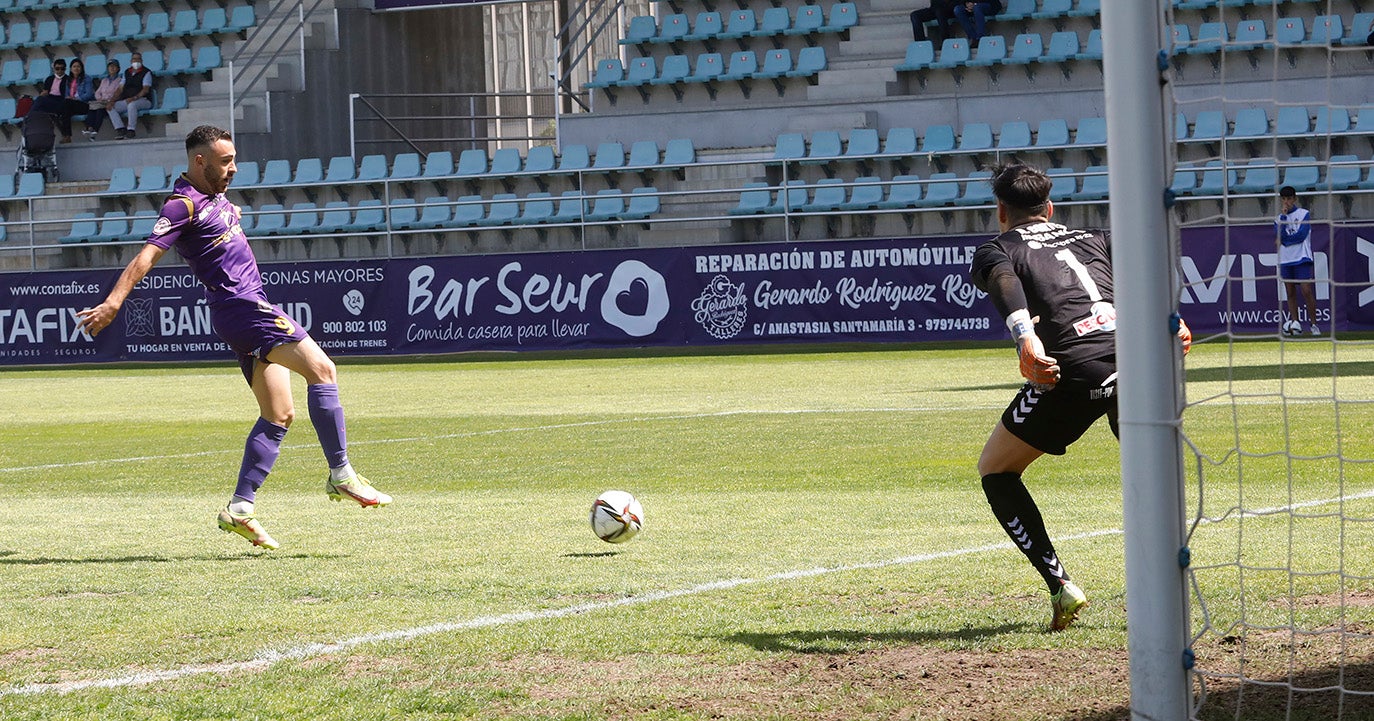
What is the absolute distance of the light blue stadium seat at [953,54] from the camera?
27.7 meters

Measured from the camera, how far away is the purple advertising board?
23.1 m

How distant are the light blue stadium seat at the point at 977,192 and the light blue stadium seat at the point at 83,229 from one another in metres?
16.1

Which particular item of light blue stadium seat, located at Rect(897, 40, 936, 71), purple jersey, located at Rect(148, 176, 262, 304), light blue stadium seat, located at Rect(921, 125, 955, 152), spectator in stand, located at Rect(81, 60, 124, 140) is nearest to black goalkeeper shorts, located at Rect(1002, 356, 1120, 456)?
purple jersey, located at Rect(148, 176, 262, 304)

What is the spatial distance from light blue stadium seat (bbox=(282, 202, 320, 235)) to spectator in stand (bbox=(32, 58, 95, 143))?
551cm

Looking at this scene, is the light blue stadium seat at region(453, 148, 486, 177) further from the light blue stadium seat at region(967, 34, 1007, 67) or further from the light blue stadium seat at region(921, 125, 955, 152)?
the light blue stadium seat at region(967, 34, 1007, 67)

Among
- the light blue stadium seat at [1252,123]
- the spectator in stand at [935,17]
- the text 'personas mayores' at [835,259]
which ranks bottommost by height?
the text 'personas mayores' at [835,259]

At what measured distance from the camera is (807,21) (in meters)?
29.9

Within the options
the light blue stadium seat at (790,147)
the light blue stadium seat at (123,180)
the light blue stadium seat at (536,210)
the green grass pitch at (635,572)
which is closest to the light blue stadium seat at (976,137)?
the light blue stadium seat at (790,147)

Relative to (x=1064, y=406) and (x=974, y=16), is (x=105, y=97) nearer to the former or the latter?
(x=974, y=16)

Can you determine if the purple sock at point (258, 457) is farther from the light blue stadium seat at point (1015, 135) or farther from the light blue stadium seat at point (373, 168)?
the light blue stadium seat at point (373, 168)


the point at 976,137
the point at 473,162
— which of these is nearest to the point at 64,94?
the point at 473,162

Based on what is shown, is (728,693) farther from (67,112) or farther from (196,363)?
(67,112)

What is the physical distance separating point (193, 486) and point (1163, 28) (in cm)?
843

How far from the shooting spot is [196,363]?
2789 cm
